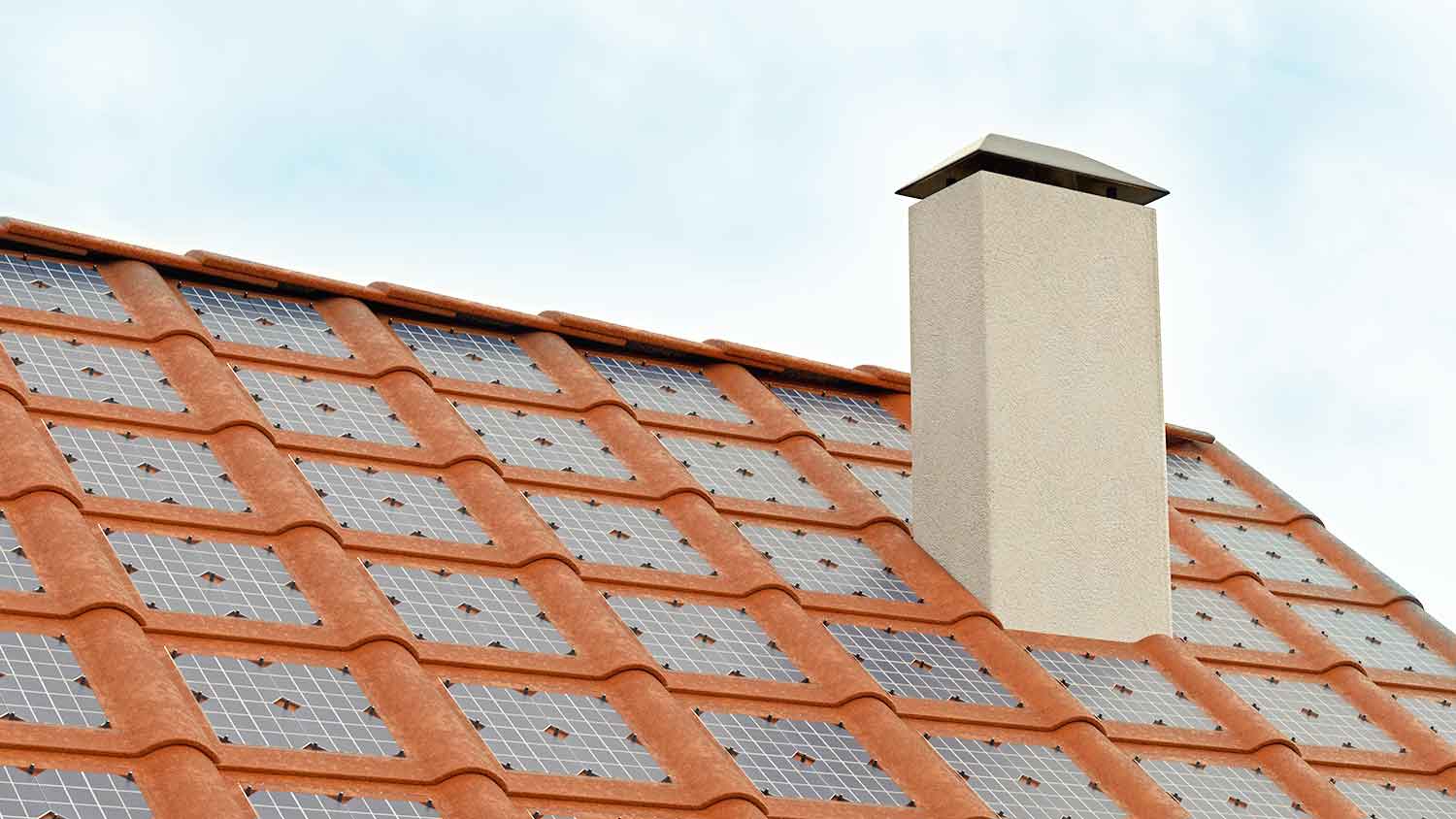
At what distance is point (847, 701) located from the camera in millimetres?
18016

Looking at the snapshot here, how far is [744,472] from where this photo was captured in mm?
21656

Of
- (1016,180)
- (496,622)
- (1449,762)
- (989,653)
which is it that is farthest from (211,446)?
(1449,762)

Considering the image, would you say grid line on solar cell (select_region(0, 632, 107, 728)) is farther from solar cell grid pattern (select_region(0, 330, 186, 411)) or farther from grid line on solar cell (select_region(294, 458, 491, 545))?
solar cell grid pattern (select_region(0, 330, 186, 411))

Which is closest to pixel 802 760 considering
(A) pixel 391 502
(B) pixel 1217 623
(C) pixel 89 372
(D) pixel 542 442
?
(A) pixel 391 502

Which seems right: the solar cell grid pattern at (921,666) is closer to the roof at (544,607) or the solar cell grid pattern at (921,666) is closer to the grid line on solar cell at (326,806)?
the roof at (544,607)

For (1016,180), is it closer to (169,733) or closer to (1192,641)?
(1192,641)

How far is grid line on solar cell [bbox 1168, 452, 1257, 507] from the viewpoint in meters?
25.7

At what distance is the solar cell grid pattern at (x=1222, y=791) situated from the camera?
61.8 feet

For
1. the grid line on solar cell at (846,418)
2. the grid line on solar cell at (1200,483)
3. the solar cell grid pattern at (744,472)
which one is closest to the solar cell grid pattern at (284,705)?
the solar cell grid pattern at (744,472)

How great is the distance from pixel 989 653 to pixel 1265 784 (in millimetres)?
2513

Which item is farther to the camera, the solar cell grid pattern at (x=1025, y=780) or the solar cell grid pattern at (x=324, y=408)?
the solar cell grid pattern at (x=324, y=408)

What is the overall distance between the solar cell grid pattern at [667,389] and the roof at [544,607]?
55 millimetres

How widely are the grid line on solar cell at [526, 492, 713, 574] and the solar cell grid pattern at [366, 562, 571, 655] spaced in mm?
1174

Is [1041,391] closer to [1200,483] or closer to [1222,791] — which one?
[1222,791]
